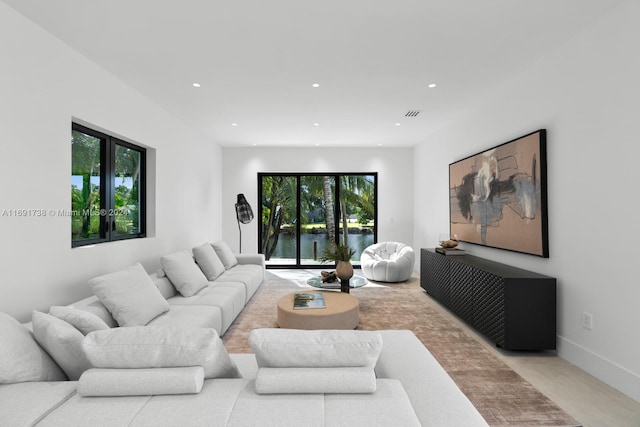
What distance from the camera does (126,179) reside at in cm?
383

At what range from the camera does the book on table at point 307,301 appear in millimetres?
3211

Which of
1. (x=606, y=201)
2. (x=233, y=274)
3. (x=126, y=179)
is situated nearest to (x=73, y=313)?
(x=126, y=179)

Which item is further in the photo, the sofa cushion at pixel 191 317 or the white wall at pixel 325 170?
the white wall at pixel 325 170

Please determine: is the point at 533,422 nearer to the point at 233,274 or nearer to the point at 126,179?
the point at 233,274

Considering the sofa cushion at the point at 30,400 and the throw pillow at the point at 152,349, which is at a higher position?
the throw pillow at the point at 152,349

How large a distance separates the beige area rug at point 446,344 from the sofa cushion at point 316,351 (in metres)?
1.23

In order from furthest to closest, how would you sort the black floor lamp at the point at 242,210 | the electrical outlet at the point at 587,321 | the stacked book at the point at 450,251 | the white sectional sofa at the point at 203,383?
the black floor lamp at the point at 242,210 < the stacked book at the point at 450,251 < the electrical outlet at the point at 587,321 < the white sectional sofa at the point at 203,383

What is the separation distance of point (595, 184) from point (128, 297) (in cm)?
378

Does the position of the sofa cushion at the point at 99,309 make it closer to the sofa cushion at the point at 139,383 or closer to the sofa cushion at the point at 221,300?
the sofa cushion at the point at 221,300

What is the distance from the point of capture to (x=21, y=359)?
4.74 ft

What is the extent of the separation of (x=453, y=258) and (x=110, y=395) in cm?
383

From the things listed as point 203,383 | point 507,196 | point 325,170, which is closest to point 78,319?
point 203,383

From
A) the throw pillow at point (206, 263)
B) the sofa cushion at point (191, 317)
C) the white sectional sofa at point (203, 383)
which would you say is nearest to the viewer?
the white sectional sofa at point (203, 383)

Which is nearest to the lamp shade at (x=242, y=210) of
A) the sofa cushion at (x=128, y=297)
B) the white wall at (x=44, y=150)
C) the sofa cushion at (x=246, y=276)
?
the sofa cushion at (x=246, y=276)
